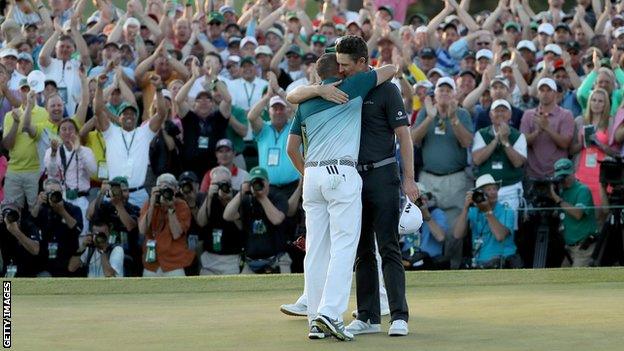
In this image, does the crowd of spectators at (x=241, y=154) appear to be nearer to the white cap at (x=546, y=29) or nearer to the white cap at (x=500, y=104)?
the white cap at (x=500, y=104)

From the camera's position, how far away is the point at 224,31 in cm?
1909

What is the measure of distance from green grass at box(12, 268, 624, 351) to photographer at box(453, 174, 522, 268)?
101 inches

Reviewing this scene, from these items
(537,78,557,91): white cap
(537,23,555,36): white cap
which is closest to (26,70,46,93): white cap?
(537,78,557,91): white cap

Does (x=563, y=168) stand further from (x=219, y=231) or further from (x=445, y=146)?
(x=219, y=231)

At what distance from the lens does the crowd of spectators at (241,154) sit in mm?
15055

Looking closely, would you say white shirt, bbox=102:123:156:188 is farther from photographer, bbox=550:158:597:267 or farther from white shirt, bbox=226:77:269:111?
photographer, bbox=550:158:597:267

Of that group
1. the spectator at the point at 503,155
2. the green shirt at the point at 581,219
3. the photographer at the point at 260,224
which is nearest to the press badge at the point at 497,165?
the spectator at the point at 503,155

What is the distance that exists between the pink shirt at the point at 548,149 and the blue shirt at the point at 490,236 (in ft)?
3.12

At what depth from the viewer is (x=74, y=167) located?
15.7 m

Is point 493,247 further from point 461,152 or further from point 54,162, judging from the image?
point 54,162

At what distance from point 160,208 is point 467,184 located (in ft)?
11.1

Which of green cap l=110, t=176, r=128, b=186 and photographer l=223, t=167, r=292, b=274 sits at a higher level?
green cap l=110, t=176, r=128, b=186

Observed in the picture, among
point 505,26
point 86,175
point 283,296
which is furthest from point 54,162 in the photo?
point 505,26

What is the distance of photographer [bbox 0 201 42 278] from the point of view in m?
15.0
